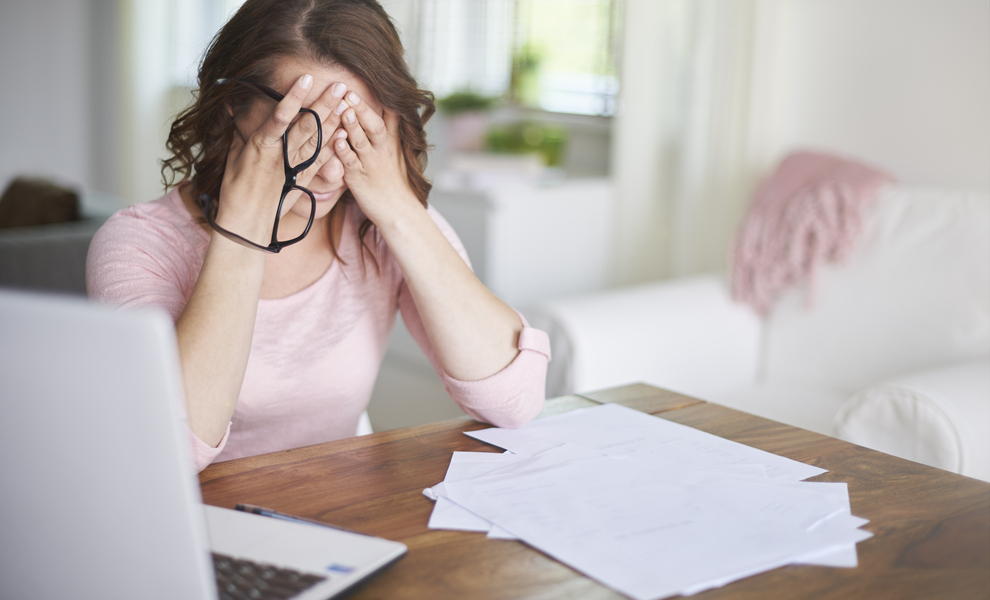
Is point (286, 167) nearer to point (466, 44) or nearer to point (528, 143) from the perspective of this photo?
point (528, 143)

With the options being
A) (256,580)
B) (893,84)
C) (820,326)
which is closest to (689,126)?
(893,84)

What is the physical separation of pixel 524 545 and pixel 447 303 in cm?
39

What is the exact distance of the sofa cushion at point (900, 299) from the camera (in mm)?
1653

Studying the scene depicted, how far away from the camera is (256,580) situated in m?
0.56

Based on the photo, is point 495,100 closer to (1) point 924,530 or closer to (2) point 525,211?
(2) point 525,211

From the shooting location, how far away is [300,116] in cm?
89

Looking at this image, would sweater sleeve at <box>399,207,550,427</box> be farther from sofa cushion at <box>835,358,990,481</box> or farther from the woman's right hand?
sofa cushion at <box>835,358,990,481</box>

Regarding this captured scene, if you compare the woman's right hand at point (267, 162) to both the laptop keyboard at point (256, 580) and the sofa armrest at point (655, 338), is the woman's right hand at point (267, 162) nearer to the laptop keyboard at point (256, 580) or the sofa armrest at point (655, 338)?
the laptop keyboard at point (256, 580)

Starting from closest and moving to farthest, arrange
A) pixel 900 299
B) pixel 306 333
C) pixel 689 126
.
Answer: pixel 306 333
pixel 900 299
pixel 689 126

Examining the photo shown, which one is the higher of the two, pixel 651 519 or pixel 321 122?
pixel 321 122

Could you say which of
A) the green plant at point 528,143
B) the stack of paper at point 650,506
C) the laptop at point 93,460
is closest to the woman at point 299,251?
the stack of paper at point 650,506

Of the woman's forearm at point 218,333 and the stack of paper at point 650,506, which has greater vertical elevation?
the woman's forearm at point 218,333

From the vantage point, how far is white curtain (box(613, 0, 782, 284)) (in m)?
2.27

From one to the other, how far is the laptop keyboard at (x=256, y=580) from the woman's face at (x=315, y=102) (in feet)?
1.51
